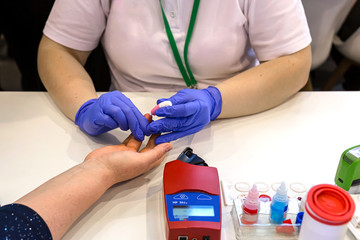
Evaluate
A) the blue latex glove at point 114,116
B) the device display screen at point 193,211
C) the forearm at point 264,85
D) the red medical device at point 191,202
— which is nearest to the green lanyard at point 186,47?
the forearm at point 264,85

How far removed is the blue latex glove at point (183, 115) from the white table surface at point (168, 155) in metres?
0.05

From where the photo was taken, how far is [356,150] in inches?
34.5

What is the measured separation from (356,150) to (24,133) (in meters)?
0.87

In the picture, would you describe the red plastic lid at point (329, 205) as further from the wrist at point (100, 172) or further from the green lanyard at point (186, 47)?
the green lanyard at point (186, 47)

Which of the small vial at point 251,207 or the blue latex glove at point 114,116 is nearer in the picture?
the small vial at point 251,207

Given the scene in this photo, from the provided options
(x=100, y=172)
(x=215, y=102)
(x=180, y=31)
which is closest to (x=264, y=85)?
(x=215, y=102)

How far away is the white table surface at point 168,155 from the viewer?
0.91m

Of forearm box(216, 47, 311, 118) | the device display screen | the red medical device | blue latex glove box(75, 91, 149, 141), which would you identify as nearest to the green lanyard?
forearm box(216, 47, 311, 118)

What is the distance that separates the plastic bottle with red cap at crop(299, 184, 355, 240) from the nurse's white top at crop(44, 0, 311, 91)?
0.68m

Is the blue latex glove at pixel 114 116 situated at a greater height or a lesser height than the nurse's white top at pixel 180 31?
lesser

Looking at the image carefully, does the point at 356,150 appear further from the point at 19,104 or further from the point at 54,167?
the point at 19,104

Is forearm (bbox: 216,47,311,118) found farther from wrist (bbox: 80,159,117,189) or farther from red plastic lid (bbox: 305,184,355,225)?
red plastic lid (bbox: 305,184,355,225)

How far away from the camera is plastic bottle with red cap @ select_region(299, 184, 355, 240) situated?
0.65 meters

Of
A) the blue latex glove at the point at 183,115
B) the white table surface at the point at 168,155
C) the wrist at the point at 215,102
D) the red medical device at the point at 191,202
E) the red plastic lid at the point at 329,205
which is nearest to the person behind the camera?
the red plastic lid at the point at 329,205
